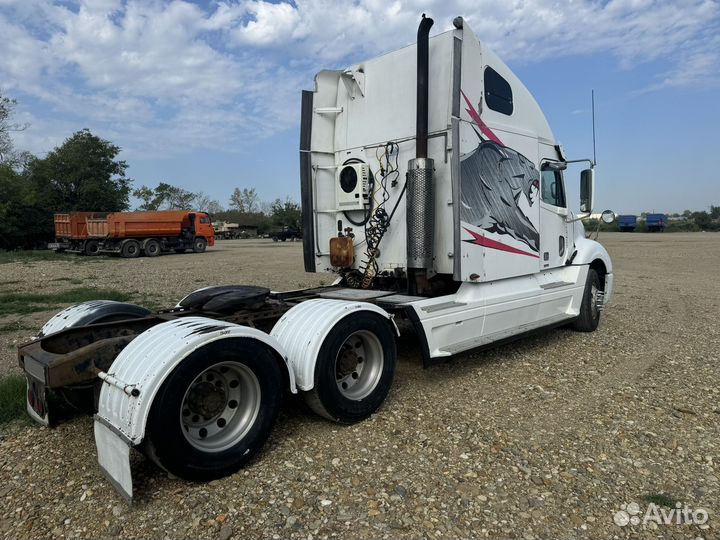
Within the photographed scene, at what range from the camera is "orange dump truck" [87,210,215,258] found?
2766 centimetres

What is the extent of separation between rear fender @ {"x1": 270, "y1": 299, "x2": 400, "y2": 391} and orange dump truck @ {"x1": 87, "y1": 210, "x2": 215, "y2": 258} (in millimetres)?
26603

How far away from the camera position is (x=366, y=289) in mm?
6199

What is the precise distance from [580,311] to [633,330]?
1.21 m

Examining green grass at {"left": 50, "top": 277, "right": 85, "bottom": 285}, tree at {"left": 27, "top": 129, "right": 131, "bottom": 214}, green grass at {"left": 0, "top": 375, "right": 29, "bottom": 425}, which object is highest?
tree at {"left": 27, "top": 129, "right": 131, "bottom": 214}

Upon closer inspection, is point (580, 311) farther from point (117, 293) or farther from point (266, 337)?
point (117, 293)

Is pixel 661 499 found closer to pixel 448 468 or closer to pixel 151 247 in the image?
pixel 448 468

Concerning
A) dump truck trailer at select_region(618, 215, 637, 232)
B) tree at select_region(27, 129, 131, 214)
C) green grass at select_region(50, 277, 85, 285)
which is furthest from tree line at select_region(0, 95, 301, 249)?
dump truck trailer at select_region(618, 215, 637, 232)

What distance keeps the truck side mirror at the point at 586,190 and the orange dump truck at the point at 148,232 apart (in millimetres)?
25824

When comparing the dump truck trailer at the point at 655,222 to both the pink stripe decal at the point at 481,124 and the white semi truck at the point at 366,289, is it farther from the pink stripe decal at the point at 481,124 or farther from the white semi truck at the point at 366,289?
the pink stripe decal at the point at 481,124

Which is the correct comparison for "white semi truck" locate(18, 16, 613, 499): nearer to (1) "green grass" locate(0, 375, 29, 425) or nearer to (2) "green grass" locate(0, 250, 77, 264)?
(1) "green grass" locate(0, 375, 29, 425)

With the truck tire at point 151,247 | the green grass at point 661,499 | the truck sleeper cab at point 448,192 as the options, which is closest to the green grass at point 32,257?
the truck tire at point 151,247

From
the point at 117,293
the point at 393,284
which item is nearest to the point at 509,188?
the point at 393,284

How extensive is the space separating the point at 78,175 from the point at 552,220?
144 ft

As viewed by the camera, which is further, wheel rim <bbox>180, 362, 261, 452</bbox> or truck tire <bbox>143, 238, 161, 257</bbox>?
truck tire <bbox>143, 238, 161, 257</bbox>
